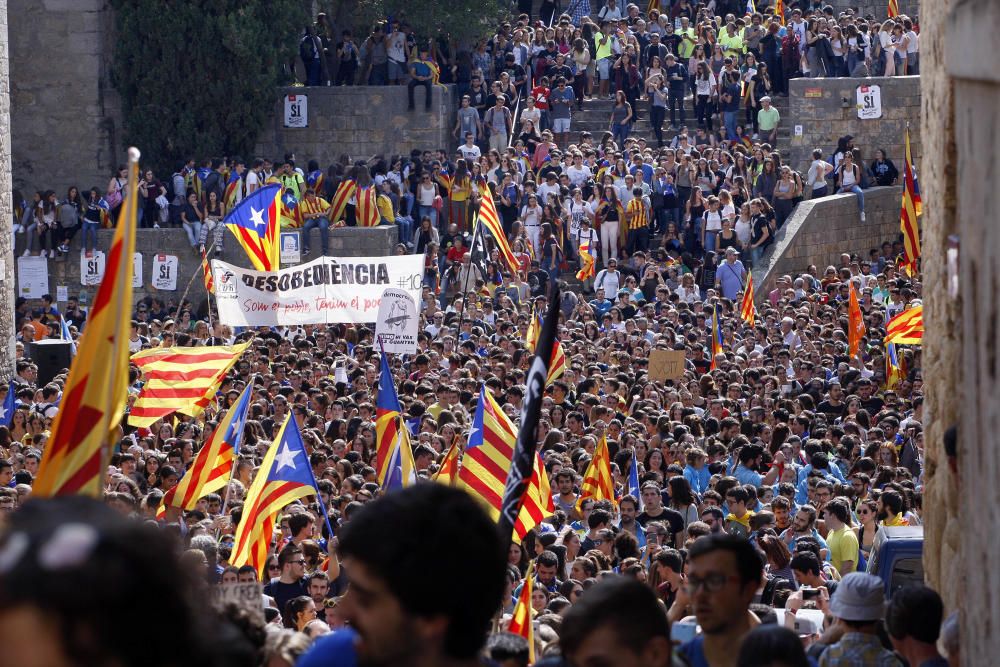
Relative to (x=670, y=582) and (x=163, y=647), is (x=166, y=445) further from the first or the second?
(x=163, y=647)

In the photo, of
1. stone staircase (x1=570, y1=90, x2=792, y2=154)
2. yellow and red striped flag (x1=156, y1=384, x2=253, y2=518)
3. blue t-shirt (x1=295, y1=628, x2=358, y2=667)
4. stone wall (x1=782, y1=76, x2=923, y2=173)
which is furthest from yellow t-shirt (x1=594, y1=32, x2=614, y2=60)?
blue t-shirt (x1=295, y1=628, x2=358, y2=667)

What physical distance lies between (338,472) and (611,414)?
3275 mm

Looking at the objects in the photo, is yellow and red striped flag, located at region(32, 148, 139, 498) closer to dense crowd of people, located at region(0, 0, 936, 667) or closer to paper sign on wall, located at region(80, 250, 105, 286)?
dense crowd of people, located at region(0, 0, 936, 667)

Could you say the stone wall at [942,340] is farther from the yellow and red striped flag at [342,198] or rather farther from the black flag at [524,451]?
the yellow and red striped flag at [342,198]

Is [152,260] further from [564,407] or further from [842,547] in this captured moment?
[842,547]

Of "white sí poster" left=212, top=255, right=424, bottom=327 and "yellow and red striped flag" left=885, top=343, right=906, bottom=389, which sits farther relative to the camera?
"yellow and red striped flag" left=885, top=343, right=906, bottom=389

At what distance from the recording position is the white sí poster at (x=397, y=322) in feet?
54.1

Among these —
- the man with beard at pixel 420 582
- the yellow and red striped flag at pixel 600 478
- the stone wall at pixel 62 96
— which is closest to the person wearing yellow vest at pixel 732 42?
the stone wall at pixel 62 96

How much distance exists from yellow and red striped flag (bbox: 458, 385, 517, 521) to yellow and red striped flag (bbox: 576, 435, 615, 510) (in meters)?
0.92

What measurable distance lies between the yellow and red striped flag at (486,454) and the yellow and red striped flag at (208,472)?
1858mm

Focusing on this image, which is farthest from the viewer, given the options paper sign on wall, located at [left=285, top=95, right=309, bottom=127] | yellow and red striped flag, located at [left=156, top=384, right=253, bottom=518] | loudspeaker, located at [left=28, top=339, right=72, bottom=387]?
paper sign on wall, located at [left=285, top=95, right=309, bottom=127]

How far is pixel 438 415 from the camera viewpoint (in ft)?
48.0

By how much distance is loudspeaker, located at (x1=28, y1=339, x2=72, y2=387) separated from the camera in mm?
18844

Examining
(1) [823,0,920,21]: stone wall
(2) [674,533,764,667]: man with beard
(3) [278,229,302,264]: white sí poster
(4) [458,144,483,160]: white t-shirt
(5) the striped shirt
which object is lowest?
(2) [674,533,764,667]: man with beard
